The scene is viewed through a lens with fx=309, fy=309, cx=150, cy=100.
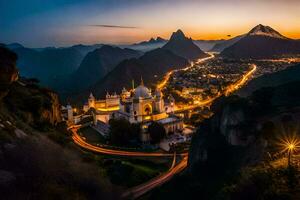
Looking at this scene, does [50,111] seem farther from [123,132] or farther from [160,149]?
[160,149]

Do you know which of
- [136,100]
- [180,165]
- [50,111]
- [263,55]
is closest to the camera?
[50,111]

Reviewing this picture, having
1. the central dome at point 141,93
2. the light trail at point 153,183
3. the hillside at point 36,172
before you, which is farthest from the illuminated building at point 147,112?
the hillside at point 36,172

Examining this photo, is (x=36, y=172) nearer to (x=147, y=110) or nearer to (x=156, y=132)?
(x=156, y=132)

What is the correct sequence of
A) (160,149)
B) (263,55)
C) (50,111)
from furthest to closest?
(263,55) < (160,149) < (50,111)

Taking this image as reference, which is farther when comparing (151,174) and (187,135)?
(187,135)

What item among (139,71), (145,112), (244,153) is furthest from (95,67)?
(244,153)

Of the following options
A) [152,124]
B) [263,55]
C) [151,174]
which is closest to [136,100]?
[152,124]

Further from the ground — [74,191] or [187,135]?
[74,191]
